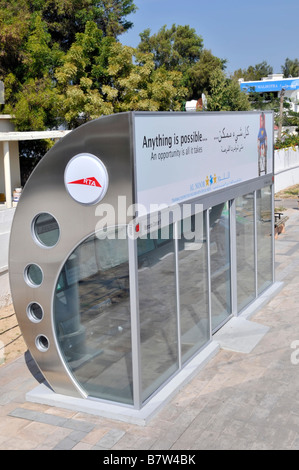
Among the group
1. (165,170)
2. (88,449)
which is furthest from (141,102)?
(88,449)

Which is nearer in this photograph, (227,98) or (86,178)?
(86,178)

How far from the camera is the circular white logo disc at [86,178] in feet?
18.4

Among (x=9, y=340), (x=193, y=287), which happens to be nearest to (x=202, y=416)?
(x=193, y=287)

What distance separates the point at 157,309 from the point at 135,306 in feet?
2.31

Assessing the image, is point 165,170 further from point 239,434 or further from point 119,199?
point 239,434

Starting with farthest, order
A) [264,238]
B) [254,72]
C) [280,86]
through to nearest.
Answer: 1. [254,72]
2. [280,86]
3. [264,238]

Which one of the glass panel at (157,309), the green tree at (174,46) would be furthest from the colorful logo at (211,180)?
the green tree at (174,46)

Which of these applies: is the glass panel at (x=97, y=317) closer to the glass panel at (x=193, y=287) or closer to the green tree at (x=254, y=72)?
the glass panel at (x=193, y=287)

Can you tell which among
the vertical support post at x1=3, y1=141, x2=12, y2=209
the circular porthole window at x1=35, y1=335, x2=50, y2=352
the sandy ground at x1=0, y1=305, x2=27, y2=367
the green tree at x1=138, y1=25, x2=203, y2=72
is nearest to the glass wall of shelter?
the circular porthole window at x1=35, y1=335, x2=50, y2=352

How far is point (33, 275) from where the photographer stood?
20.7ft

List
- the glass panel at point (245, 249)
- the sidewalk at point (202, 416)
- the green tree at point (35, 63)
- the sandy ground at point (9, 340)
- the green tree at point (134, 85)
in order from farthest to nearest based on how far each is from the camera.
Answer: the green tree at point (134, 85) → the green tree at point (35, 63) → the glass panel at point (245, 249) → the sandy ground at point (9, 340) → the sidewalk at point (202, 416)

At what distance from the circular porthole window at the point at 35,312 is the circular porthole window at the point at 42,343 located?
0.20 meters

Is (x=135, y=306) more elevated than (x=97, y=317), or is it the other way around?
(x=135, y=306)

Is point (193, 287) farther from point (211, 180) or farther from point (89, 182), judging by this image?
point (89, 182)
